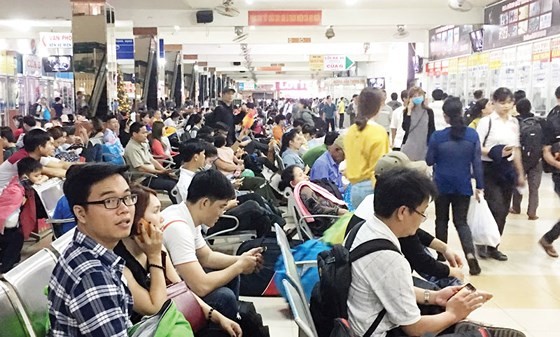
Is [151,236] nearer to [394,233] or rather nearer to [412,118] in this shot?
[394,233]

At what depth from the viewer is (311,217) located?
193 inches

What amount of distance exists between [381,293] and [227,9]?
11119 millimetres

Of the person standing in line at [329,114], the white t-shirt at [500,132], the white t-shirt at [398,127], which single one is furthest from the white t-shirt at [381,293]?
the person standing in line at [329,114]

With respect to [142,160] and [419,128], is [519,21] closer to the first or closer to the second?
[419,128]

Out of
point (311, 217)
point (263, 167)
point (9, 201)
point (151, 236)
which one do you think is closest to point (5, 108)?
point (263, 167)

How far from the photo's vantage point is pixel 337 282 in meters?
2.38

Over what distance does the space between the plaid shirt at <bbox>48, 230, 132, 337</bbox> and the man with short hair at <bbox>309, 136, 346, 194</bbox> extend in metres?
3.93

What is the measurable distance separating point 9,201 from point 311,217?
98.7 inches

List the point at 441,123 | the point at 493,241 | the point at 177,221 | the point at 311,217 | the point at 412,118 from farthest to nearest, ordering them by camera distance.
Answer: the point at 441,123 < the point at 412,118 < the point at 493,241 < the point at 311,217 < the point at 177,221

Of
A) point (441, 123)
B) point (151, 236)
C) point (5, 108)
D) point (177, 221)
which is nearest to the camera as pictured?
point (151, 236)

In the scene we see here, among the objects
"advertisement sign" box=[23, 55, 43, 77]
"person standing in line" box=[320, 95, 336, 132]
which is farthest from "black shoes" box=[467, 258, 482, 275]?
"advertisement sign" box=[23, 55, 43, 77]

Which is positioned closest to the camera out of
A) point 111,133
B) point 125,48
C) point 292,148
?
point 292,148

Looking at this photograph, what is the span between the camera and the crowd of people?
6.85ft

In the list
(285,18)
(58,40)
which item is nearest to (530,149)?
(285,18)
